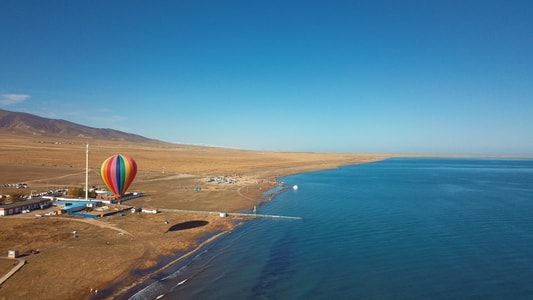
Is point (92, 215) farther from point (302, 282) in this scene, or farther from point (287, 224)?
point (302, 282)

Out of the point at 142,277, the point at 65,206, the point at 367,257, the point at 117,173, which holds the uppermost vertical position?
the point at 117,173

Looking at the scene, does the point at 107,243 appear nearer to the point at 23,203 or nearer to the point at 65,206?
the point at 65,206

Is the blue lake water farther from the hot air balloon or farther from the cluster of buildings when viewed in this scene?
the cluster of buildings

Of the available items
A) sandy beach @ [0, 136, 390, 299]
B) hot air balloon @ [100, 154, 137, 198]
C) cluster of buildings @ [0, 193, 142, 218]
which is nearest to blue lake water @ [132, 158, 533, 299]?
sandy beach @ [0, 136, 390, 299]

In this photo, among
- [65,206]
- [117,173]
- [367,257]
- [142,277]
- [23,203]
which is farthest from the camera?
[117,173]

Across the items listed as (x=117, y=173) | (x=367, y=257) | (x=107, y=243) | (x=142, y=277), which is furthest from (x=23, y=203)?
(x=367, y=257)

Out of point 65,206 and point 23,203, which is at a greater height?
point 23,203

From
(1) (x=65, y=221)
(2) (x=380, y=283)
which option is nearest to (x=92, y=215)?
(1) (x=65, y=221)
